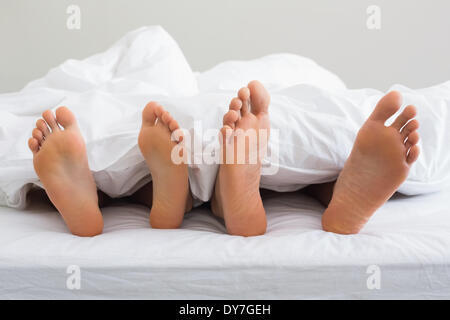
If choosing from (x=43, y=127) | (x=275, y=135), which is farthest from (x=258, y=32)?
(x=43, y=127)

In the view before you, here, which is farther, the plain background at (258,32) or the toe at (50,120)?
the plain background at (258,32)

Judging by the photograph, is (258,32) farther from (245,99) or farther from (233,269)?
(233,269)

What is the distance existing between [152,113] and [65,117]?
0.15m

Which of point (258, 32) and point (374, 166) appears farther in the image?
point (258, 32)

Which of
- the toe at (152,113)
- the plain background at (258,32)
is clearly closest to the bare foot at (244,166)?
the toe at (152,113)

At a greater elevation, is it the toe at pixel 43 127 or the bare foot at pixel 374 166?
the toe at pixel 43 127

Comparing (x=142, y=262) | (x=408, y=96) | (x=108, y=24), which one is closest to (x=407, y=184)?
(x=408, y=96)

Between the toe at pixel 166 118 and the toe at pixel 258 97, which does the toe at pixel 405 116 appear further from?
the toe at pixel 166 118

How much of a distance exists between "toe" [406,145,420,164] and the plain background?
186 cm

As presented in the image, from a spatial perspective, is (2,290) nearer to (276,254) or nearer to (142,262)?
(142,262)

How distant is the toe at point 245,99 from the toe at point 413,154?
26 centimetres

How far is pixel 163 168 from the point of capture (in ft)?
2.62

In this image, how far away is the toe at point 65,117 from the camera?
788 millimetres

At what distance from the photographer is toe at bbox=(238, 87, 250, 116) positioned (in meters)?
0.75
